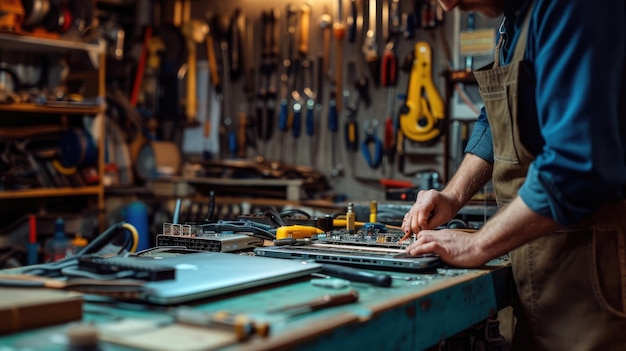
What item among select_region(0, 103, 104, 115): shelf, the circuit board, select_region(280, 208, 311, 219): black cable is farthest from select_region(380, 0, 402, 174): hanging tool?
the circuit board

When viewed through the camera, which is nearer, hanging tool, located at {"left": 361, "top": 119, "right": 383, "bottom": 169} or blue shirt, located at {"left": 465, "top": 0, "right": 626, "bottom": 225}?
blue shirt, located at {"left": 465, "top": 0, "right": 626, "bottom": 225}

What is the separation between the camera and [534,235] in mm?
1304

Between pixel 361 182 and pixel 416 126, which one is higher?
pixel 416 126

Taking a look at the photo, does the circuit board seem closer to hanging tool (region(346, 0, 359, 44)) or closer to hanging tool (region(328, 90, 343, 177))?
hanging tool (region(328, 90, 343, 177))

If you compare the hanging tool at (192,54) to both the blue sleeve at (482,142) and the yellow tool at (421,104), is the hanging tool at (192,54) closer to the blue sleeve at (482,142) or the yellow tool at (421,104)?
the yellow tool at (421,104)

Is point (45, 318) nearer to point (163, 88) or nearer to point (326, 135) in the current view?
point (326, 135)

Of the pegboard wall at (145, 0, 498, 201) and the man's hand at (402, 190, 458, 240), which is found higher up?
the pegboard wall at (145, 0, 498, 201)

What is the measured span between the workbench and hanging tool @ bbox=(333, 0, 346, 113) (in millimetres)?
3220

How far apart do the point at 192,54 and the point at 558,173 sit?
4.19m

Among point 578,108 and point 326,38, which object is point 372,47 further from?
point 578,108

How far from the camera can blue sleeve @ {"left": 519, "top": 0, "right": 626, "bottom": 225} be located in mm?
1223

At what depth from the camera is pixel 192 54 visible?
16.7 ft

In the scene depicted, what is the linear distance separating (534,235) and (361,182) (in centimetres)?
326

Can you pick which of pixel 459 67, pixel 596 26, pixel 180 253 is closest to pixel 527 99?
pixel 596 26
